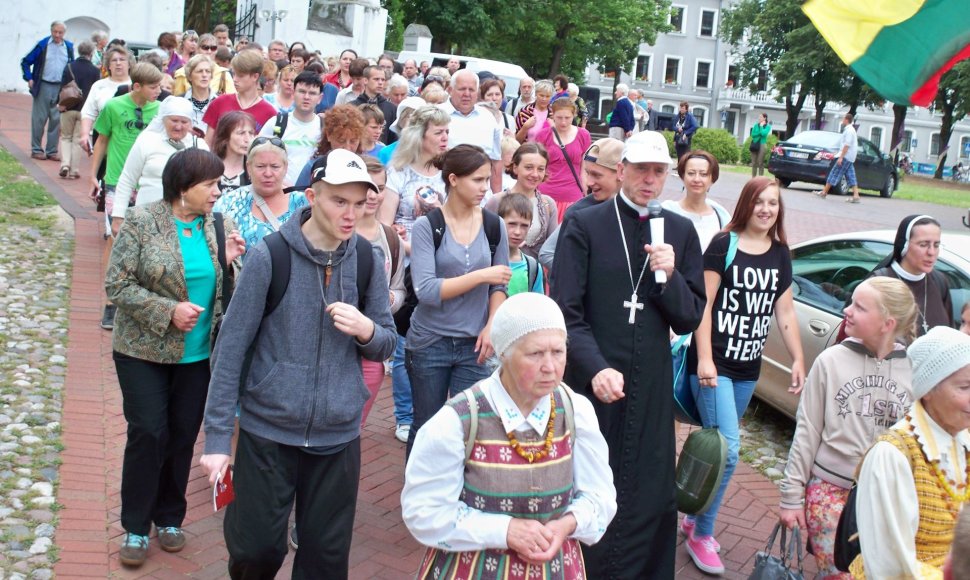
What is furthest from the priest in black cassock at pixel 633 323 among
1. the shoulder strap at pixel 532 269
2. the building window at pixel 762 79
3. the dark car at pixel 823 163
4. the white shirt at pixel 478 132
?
the building window at pixel 762 79

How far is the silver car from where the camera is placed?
283 inches

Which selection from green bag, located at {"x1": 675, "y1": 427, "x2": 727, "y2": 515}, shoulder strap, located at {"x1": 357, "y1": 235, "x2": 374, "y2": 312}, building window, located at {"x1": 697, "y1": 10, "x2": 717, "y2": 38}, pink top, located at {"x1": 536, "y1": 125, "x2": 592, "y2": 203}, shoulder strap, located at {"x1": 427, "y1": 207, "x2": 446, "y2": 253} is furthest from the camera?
building window, located at {"x1": 697, "y1": 10, "x2": 717, "y2": 38}

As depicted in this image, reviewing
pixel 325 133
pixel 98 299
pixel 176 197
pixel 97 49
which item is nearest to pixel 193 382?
pixel 176 197

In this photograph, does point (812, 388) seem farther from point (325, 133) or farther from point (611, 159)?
point (325, 133)

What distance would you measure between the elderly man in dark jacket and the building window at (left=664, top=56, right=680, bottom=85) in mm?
68035

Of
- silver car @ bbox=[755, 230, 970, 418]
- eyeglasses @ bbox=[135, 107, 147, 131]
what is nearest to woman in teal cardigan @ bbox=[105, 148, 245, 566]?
silver car @ bbox=[755, 230, 970, 418]

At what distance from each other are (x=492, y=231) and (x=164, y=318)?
178cm

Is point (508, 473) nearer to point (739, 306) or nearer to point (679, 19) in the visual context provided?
point (739, 306)

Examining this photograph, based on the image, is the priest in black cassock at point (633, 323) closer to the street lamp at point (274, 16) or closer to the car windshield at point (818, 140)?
the car windshield at point (818, 140)

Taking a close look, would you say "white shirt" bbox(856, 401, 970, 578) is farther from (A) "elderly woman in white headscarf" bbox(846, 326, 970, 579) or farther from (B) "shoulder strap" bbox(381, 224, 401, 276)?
(B) "shoulder strap" bbox(381, 224, 401, 276)

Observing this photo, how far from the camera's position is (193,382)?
5078 mm

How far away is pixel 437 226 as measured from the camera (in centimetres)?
560

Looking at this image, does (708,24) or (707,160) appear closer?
(707,160)

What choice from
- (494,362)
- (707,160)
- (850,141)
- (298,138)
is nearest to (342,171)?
(494,362)
